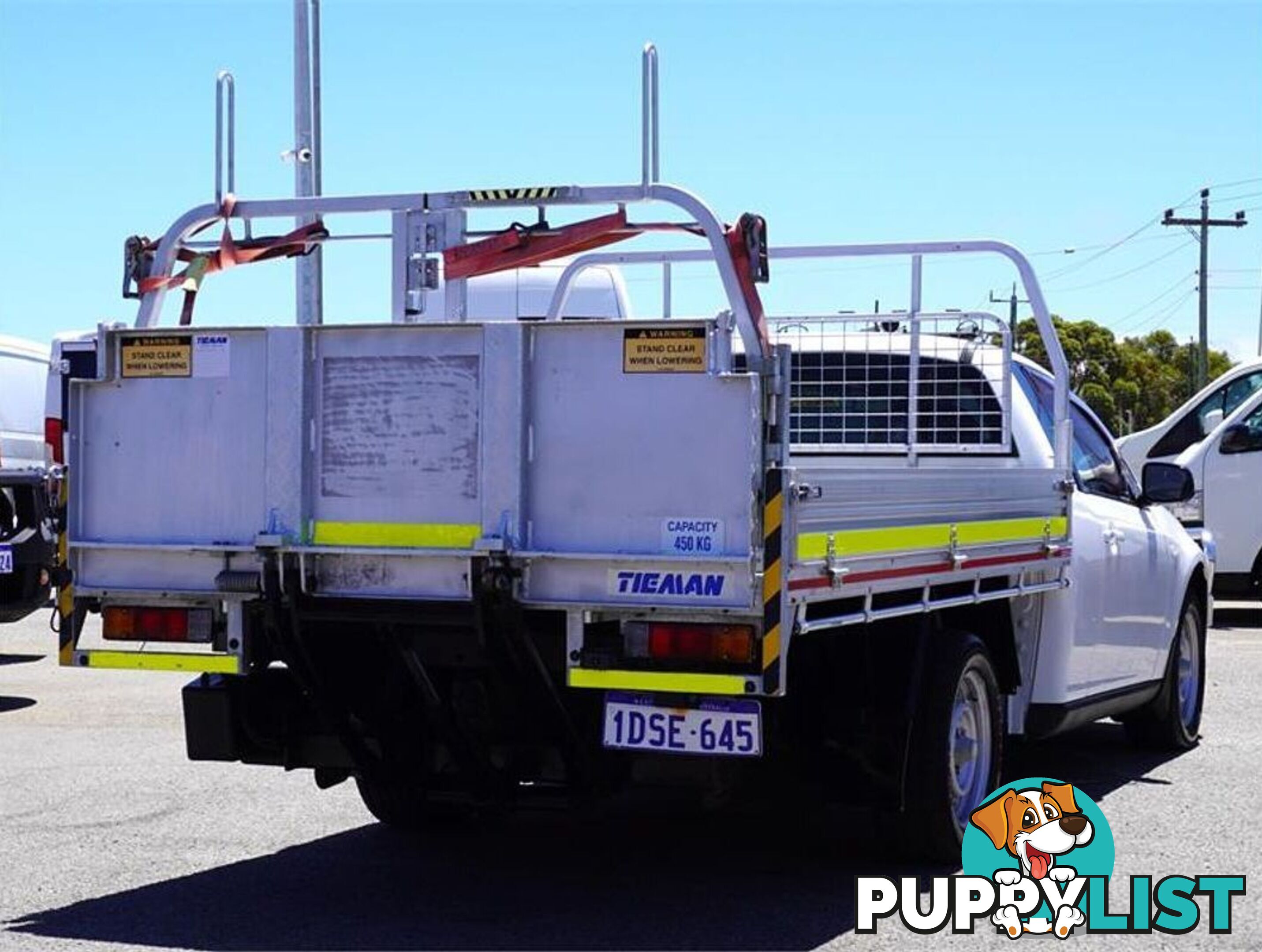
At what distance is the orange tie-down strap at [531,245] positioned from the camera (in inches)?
289

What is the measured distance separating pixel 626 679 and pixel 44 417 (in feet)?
39.8

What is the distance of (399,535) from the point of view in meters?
6.84

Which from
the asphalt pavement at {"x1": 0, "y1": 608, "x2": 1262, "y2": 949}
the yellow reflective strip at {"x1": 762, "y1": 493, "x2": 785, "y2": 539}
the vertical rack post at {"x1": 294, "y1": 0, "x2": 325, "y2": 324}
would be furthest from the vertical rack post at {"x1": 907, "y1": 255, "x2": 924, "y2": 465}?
the vertical rack post at {"x1": 294, "y1": 0, "x2": 325, "y2": 324}

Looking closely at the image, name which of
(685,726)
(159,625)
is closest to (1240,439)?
(685,726)

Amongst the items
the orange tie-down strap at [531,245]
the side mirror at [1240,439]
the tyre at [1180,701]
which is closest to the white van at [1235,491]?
the side mirror at [1240,439]

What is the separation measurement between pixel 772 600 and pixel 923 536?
1.16m

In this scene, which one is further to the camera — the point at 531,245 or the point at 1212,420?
the point at 1212,420

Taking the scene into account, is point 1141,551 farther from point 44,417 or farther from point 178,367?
point 44,417

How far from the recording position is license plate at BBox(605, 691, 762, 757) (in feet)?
21.3

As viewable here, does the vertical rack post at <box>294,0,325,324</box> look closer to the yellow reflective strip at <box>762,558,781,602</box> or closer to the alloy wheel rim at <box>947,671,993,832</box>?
the alloy wheel rim at <box>947,671,993,832</box>

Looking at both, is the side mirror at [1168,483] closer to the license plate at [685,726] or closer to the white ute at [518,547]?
the white ute at [518,547]

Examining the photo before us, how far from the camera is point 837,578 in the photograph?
668cm

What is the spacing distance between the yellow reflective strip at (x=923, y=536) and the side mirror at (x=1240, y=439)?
10.8 m

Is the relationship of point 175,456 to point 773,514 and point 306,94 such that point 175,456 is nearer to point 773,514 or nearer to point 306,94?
point 773,514
